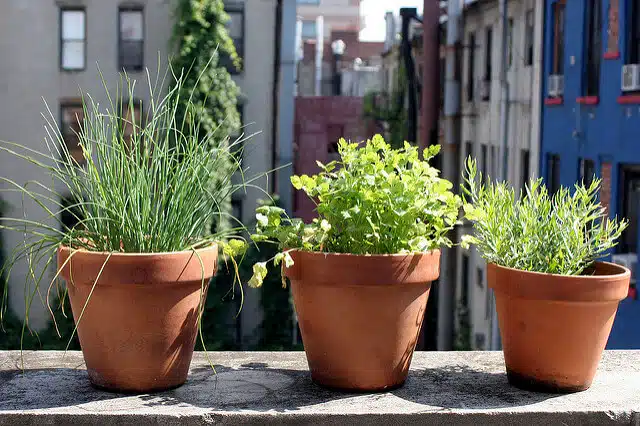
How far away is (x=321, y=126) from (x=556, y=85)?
14909 mm

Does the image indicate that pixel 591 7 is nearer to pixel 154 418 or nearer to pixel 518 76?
pixel 518 76

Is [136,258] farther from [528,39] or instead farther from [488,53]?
[488,53]

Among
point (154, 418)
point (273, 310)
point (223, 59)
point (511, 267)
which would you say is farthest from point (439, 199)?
point (223, 59)

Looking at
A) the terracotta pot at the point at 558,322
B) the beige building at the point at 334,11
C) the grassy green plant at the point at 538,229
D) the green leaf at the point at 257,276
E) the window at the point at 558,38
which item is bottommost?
the terracotta pot at the point at 558,322

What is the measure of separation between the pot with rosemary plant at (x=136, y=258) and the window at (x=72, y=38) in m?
16.2

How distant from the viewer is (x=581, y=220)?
251 centimetres

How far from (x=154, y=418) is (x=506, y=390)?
2.81 feet

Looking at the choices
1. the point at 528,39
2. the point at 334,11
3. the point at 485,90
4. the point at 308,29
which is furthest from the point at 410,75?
the point at 334,11

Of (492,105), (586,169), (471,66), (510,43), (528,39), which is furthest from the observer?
(471,66)

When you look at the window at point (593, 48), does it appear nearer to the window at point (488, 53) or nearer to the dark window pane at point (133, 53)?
the window at point (488, 53)

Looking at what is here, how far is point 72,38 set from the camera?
18125mm

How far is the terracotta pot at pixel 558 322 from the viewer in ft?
7.92

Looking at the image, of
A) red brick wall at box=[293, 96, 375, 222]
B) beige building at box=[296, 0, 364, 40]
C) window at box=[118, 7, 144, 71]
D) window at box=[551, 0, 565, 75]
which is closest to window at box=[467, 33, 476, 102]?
window at box=[551, 0, 565, 75]

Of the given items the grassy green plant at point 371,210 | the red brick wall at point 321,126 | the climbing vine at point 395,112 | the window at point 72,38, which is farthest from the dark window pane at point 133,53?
the grassy green plant at point 371,210
